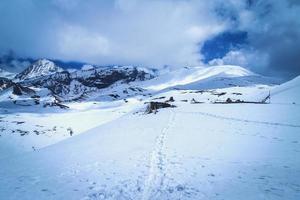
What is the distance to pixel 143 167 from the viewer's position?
550 inches

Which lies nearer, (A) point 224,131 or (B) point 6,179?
(B) point 6,179

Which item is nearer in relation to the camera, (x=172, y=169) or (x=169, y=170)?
(x=169, y=170)

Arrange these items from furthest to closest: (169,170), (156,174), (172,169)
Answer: (172,169) → (169,170) → (156,174)

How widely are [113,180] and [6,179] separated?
18.5 ft

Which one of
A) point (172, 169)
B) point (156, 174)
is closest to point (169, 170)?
point (172, 169)

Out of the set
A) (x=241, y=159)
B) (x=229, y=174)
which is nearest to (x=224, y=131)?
(x=241, y=159)

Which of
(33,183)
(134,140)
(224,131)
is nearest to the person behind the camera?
(33,183)

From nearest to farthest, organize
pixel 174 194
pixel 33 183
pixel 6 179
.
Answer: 1. pixel 174 194
2. pixel 33 183
3. pixel 6 179

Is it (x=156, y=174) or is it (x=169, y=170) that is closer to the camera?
(x=156, y=174)

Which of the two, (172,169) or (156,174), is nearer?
(156,174)

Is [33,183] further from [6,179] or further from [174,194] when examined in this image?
[174,194]

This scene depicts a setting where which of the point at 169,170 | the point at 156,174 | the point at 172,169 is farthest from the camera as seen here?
the point at 172,169

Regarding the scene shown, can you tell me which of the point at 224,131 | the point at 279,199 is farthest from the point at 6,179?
the point at 224,131

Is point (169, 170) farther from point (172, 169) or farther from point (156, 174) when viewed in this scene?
point (156, 174)
